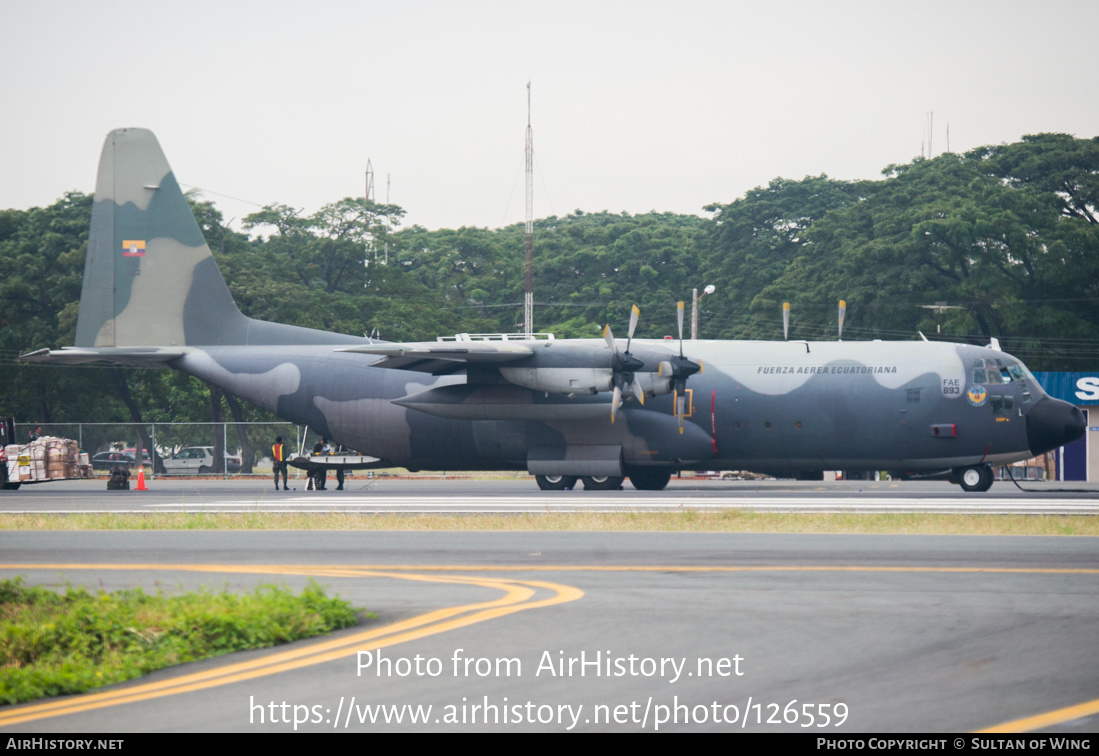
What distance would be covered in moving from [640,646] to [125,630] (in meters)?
4.54

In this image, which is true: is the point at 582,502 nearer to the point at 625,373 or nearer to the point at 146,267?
the point at 625,373

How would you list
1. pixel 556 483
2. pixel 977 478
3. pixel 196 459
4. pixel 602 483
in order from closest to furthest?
pixel 977 478
pixel 602 483
pixel 556 483
pixel 196 459

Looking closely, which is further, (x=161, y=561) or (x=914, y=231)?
(x=914, y=231)

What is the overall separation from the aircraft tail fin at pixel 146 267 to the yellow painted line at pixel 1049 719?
31382mm

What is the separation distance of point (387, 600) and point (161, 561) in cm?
532

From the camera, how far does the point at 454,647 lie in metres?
8.67

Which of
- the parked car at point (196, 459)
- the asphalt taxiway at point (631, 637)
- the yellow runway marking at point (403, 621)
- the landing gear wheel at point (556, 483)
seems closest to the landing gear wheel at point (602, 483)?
the landing gear wheel at point (556, 483)

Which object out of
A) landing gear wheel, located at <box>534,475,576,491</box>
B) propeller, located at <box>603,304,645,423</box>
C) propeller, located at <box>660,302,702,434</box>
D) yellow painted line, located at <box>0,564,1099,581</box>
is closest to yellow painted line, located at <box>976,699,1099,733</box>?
yellow painted line, located at <box>0,564,1099,581</box>

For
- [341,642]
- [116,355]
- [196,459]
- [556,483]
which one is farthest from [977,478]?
[196,459]

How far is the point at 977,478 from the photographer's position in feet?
95.9

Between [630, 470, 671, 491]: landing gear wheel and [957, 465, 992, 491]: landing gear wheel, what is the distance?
8.72 metres
